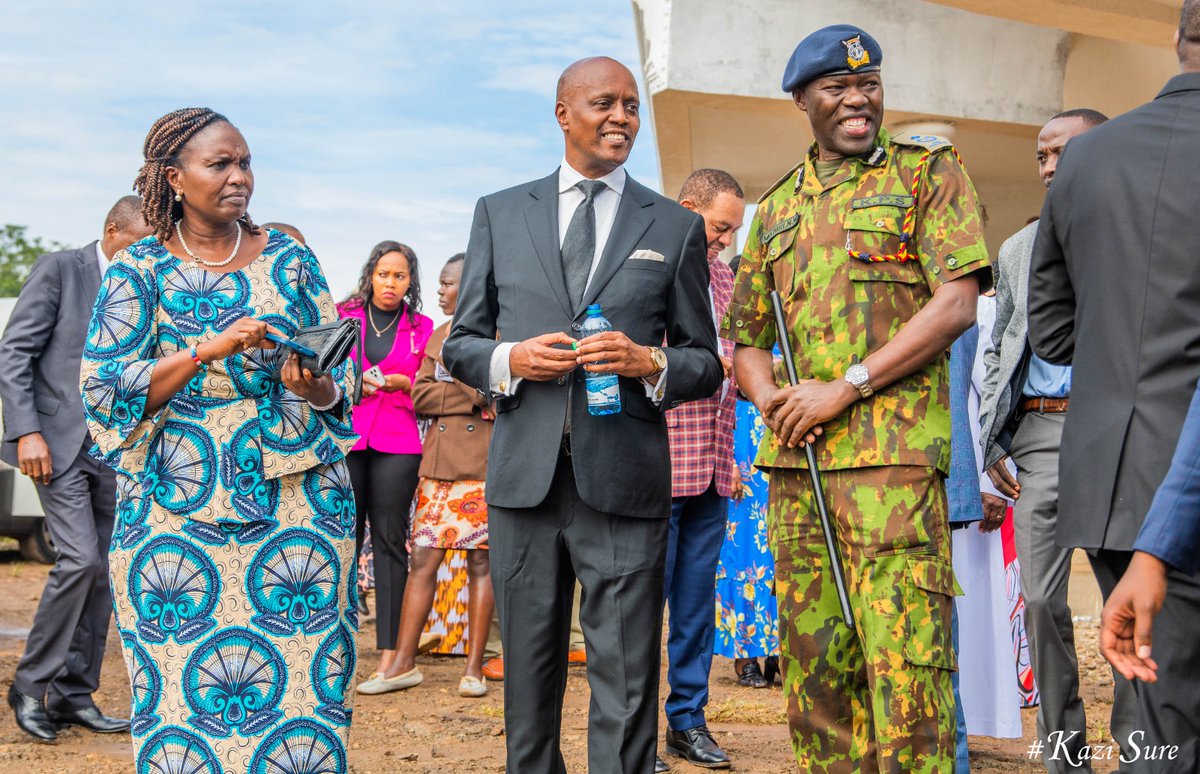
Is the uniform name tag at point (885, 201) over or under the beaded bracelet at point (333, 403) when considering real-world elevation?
over

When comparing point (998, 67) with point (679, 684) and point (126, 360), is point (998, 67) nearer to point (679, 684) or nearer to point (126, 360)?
point (679, 684)

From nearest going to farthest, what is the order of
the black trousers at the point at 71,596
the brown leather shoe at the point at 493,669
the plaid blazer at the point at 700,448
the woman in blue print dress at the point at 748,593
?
the plaid blazer at the point at 700,448, the black trousers at the point at 71,596, the woman in blue print dress at the point at 748,593, the brown leather shoe at the point at 493,669

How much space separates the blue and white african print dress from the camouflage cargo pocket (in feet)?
6.06

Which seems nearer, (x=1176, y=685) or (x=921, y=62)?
(x=1176, y=685)

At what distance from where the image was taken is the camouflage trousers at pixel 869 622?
11.6ft

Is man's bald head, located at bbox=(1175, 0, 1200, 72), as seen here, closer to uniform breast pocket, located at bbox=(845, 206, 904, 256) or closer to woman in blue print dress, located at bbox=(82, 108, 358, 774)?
uniform breast pocket, located at bbox=(845, 206, 904, 256)

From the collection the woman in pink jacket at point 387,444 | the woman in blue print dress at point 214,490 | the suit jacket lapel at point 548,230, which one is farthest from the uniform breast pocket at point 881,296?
the woman in pink jacket at point 387,444

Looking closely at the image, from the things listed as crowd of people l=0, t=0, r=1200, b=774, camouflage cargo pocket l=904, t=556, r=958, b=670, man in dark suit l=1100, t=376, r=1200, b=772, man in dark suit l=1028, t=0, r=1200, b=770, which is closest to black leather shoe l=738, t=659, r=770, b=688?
crowd of people l=0, t=0, r=1200, b=774

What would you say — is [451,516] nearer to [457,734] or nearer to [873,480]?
[457,734]

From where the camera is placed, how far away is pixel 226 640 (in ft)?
12.9

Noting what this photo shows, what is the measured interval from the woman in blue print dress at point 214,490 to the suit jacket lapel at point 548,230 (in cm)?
84

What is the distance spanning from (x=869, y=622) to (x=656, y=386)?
0.93 metres

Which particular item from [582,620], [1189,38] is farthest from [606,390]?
[1189,38]

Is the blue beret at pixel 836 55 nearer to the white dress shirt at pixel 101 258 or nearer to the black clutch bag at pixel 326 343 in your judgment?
the black clutch bag at pixel 326 343
